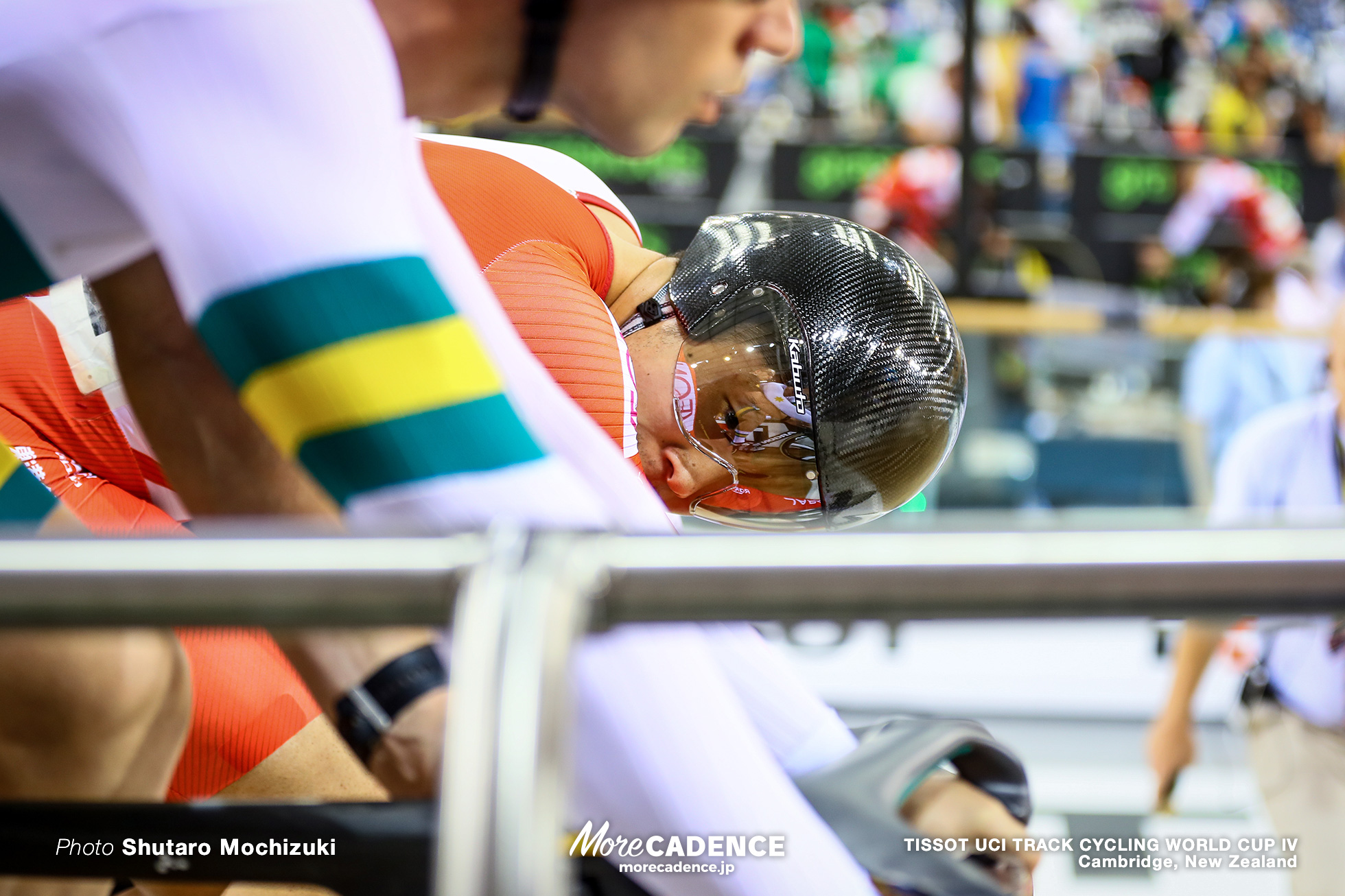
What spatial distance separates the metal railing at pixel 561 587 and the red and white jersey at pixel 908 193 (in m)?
6.65

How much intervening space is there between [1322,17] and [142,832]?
12.2 m

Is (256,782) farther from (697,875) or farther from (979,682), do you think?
(979,682)

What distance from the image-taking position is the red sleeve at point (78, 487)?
1392 mm

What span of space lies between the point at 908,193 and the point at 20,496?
650cm

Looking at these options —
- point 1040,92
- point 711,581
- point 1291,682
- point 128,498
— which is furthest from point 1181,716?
point 1040,92

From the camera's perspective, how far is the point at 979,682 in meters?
3.69

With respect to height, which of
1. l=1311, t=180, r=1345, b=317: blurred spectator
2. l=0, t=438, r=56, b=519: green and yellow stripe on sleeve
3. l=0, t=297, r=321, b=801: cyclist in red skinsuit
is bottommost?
l=1311, t=180, r=1345, b=317: blurred spectator

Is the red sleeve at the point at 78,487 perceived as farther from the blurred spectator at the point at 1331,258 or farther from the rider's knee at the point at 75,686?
the blurred spectator at the point at 1331,258

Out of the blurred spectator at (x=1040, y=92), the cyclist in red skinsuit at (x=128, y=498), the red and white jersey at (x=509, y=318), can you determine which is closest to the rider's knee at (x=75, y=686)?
the red and white jersey at (x=509, y=318)

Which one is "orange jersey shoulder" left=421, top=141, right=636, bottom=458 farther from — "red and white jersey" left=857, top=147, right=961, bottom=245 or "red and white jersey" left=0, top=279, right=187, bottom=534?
"red and white jersey" left=857, top=147, right=961, bottom=245

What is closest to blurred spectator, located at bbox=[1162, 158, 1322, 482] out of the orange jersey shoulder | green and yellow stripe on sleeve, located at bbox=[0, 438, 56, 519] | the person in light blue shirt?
the person in light blue shirt

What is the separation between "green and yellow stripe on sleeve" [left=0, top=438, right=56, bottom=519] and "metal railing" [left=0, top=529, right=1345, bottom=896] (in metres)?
0.48

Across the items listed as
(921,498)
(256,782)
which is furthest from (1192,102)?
(256,782)

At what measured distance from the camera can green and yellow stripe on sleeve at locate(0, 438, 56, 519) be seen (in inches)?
37.9
